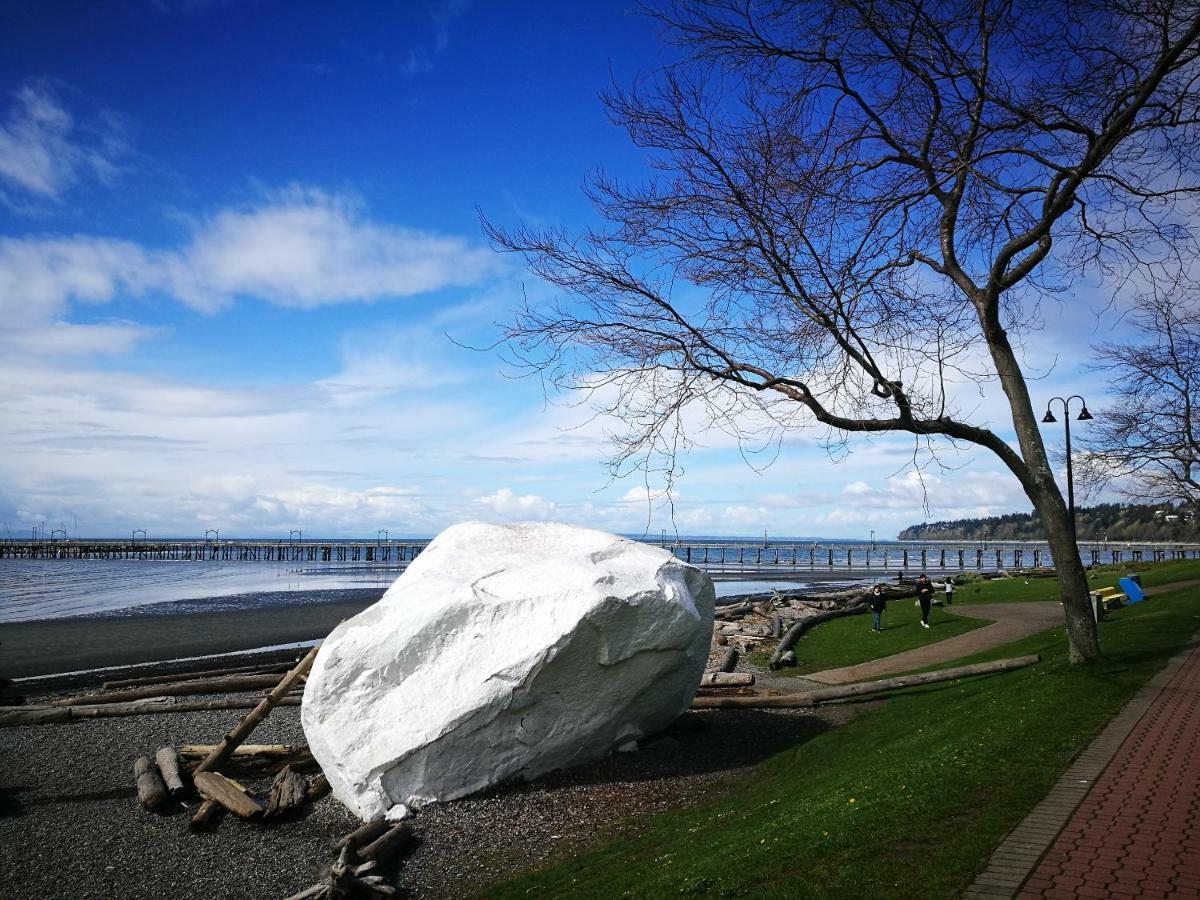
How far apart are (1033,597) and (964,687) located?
19690 mm

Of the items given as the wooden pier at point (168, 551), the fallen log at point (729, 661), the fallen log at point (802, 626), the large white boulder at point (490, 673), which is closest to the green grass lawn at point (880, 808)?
the large white boulder at point (490, 673)

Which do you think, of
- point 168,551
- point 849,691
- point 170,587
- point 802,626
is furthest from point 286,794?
point 168,551

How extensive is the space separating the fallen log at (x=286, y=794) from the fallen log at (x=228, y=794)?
0.15 m

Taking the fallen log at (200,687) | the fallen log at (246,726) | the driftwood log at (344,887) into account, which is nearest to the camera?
the driftwood log at (344,887)

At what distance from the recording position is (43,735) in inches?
640

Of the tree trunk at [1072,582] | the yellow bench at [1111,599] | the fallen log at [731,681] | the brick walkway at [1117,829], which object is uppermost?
the tree trunk at [1072,582]

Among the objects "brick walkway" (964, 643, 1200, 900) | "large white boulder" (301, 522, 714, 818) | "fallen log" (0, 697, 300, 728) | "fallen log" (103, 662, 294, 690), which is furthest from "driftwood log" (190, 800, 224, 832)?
"fallen log" (103, 662, 294, 690)

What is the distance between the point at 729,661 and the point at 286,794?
12.6 metres

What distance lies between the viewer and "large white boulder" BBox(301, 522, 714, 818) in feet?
35.3

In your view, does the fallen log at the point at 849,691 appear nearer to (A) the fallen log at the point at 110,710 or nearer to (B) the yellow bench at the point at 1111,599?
(B) the yellow bench at the point at 1111,599

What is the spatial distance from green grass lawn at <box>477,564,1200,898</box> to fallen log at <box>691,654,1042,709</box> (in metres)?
1.85

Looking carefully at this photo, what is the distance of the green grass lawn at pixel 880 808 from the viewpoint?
661 cm

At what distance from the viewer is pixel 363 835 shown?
9.74 m

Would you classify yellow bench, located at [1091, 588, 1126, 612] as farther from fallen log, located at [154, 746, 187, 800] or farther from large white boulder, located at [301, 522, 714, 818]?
fallen log, located at [154, 746, 187, 800]
